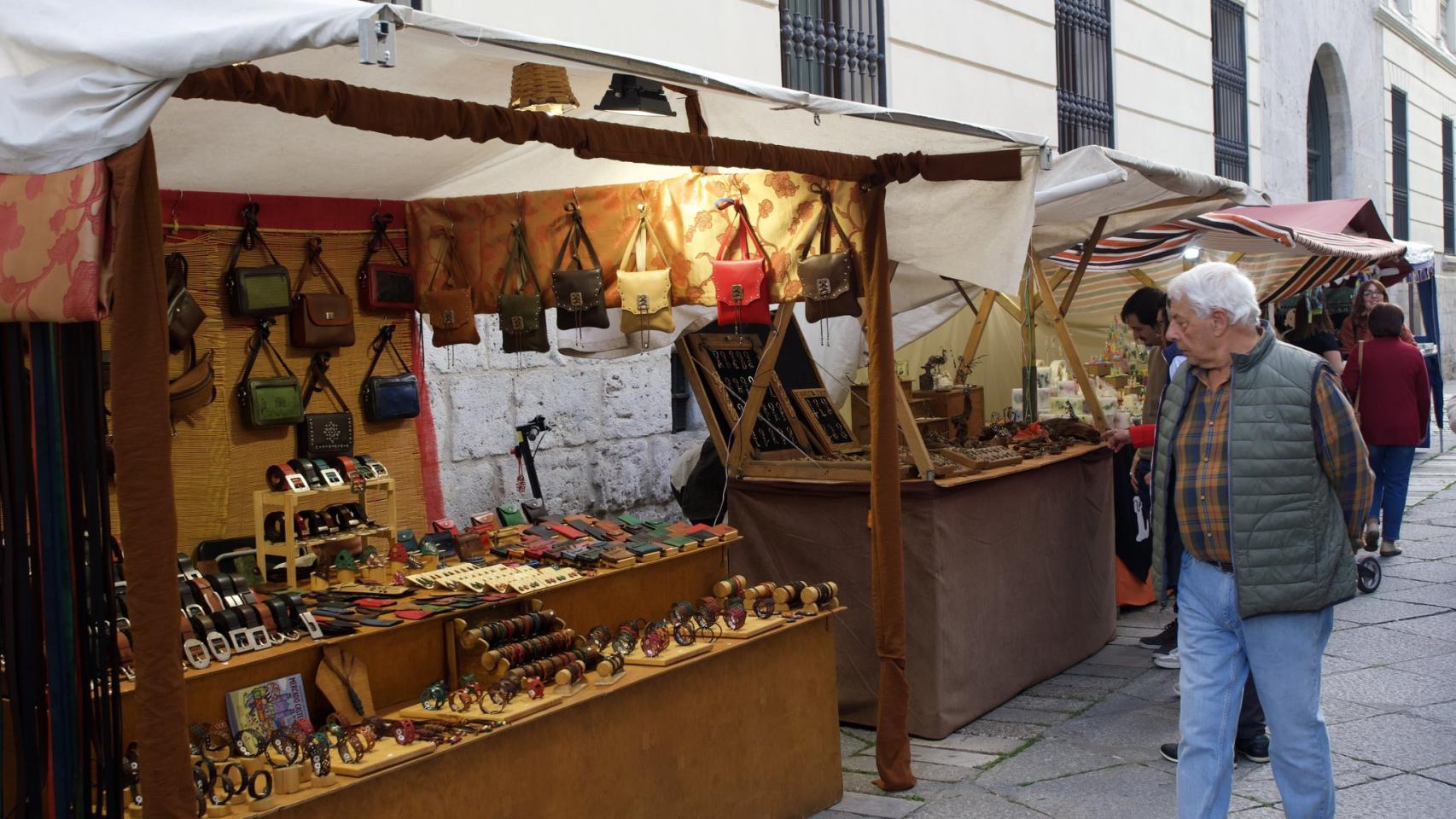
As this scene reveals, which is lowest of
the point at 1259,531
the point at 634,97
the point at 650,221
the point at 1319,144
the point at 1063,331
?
the point at 1259,531

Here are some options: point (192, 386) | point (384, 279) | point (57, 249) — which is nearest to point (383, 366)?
point (384, 279)

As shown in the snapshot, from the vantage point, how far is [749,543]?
549cm

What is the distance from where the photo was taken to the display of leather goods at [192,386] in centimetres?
419

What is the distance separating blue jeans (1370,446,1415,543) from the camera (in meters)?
8.13

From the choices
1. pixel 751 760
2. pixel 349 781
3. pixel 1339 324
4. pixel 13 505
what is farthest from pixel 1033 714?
pixel 1339 324

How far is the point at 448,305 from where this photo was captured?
4906 millimetres

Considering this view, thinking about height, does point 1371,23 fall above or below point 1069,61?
above

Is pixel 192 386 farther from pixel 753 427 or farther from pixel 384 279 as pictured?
pixel 753 427

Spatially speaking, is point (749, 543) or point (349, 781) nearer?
point (349, 781)

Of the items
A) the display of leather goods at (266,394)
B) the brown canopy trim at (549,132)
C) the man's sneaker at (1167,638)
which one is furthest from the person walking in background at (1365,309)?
the display of leather goods at (266,394)

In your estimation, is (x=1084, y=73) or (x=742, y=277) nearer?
(x=742, y=277)

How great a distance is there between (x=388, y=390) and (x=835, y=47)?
494 cm

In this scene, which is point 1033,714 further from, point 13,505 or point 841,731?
point 13,505

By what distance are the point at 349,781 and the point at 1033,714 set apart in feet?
10.4
